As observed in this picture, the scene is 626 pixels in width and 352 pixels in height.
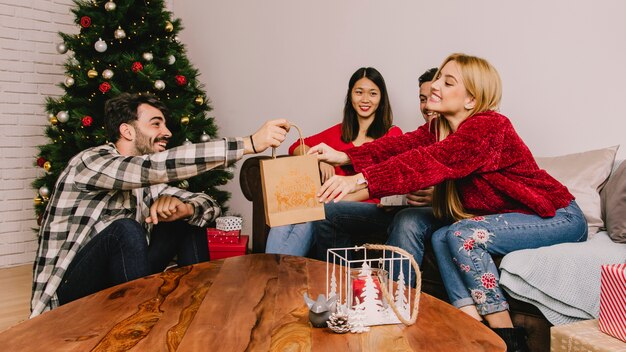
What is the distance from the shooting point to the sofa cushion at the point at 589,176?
221 cm

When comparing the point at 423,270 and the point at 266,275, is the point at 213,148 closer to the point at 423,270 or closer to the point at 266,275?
the point at 266,275

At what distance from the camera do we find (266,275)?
166cm

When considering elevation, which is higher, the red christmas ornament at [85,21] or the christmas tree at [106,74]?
the red christmas ornament at [85,21]

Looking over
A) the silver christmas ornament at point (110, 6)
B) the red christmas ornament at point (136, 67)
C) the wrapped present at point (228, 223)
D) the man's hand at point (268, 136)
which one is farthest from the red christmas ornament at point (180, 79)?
the man's hand at point (268, 136)

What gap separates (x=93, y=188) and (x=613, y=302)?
1.61 metres

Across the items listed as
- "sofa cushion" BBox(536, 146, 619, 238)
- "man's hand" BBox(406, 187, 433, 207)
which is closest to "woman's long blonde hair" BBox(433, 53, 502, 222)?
"man's hand" BBox(406, 187, 433, 207)

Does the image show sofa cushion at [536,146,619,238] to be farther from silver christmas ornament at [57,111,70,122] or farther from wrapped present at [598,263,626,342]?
silver christmas ornament at [57,111,70,122]

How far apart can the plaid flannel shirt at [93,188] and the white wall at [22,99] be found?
2.48 metres

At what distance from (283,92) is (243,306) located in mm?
2919

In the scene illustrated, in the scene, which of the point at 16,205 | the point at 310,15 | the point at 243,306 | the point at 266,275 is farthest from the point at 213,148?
the point at 16,205

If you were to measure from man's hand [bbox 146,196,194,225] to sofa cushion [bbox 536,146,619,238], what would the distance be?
1535mm

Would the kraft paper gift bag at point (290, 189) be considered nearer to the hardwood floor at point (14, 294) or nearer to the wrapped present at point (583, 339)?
the wrapped present at point (583, 339)

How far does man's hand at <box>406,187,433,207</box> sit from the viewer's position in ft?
7.80

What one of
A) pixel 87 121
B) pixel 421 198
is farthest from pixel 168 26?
pixel 421 198
